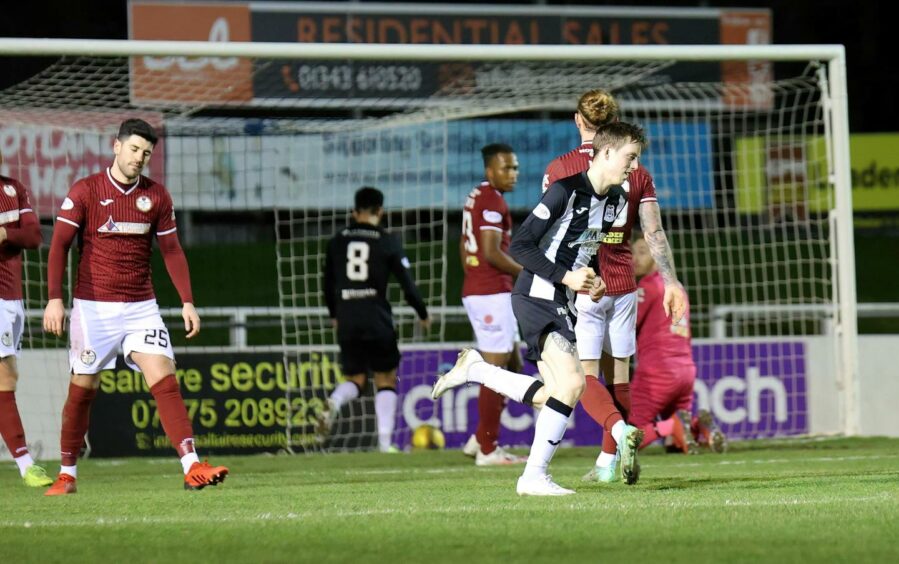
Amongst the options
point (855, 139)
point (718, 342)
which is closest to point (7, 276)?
point (718, 342)

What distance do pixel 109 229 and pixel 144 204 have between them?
0.72ft

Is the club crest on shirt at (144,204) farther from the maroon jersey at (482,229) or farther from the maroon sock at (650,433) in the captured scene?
the maroon sock at (650,433)

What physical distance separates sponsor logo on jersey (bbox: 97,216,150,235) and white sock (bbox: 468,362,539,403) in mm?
1937

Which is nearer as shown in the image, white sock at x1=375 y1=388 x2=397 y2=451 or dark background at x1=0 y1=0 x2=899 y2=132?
white sock at x1=375 y1=388 x2=397 y2=451

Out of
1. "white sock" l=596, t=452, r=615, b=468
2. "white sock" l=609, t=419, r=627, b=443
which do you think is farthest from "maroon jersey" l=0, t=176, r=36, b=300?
"white sock" l=609, t=419, r=627, b=443

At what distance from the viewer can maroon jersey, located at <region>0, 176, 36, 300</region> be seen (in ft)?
27.7

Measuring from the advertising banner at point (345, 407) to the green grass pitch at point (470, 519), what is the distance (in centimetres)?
313

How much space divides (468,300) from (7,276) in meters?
3.15

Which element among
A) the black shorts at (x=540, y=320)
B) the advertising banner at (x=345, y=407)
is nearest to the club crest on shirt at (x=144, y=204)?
the black shorts at (x=540, y=320)

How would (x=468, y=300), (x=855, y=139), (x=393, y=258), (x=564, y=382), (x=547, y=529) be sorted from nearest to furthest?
(x=547, y=529), (x=564, y=382), (x=468, y=300), (x=393, y=258), (x=855, y=139)

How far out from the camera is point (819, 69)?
12062 mm

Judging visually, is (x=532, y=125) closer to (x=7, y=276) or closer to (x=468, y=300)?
(x=468, y=300)

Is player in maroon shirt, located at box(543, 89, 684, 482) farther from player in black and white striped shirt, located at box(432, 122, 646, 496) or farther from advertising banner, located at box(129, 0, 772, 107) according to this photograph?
advertising banner, located at box(129, 0, 772, 107)

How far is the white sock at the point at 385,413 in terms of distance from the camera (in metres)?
11.6
